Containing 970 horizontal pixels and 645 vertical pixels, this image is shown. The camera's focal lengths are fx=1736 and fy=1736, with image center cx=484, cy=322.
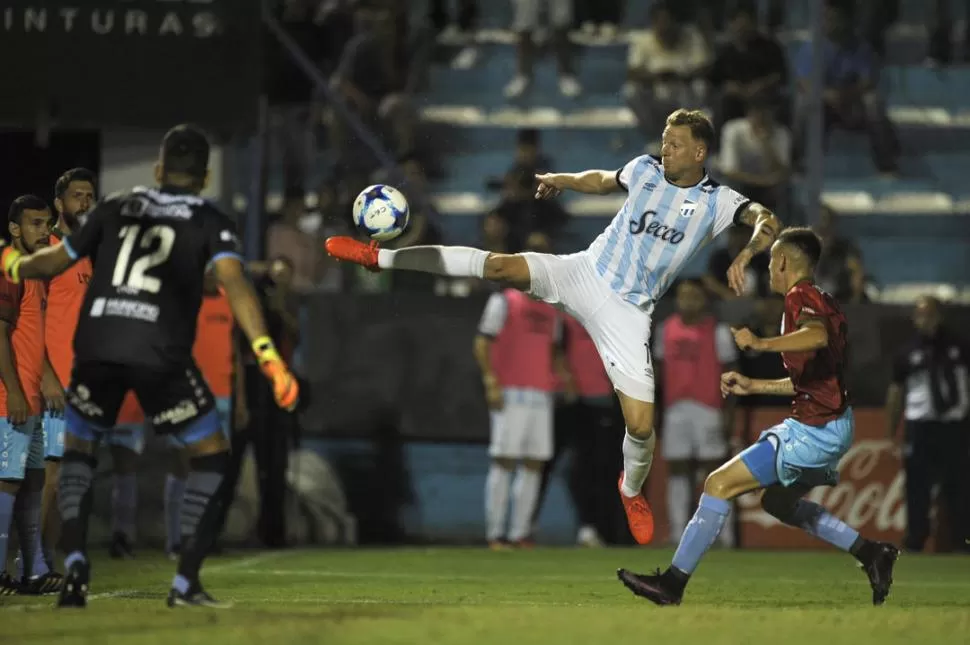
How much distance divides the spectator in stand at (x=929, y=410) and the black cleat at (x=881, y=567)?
6.59 m

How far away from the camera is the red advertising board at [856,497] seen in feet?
50.8

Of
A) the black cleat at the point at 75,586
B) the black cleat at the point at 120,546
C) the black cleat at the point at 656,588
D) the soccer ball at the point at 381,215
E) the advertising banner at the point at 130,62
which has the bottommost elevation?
the black cleat at the point at 120,546

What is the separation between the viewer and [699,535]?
27.7 ft

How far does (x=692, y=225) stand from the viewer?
9.45 metres

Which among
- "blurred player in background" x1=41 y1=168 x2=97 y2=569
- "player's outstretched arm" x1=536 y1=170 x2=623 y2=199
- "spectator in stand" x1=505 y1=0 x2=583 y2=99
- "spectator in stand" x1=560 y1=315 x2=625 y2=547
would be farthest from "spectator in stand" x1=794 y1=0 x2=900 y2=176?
"blurred player in background" x1=41 y1=168 x2=97 y2=569

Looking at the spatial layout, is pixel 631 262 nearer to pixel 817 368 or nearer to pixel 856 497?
pixel 817 368

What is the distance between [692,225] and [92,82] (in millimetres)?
5689

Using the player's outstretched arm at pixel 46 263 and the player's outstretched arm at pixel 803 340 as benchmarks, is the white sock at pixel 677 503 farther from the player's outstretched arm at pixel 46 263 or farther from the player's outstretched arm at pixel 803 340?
the player's outstretched arm at pixel 46 263

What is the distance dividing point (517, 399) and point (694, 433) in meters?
1.64

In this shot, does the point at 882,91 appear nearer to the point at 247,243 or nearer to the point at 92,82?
the point at 247,243

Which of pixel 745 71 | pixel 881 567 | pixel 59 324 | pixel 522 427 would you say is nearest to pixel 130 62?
pixel 59 324

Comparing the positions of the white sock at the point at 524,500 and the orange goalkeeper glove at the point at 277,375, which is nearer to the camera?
the orange goalkeeper glove at the point at 277,375

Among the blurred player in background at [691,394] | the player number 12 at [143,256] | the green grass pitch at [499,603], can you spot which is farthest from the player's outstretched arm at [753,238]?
the blurred player in background at [691,394]

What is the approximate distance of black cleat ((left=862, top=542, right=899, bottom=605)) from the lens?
8922mm
